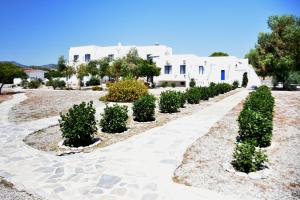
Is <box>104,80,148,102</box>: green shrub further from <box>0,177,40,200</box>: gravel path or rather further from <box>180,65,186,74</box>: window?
<box>180,65,186,74</box>: window

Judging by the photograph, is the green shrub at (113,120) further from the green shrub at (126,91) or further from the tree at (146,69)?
the tree at (146,69)

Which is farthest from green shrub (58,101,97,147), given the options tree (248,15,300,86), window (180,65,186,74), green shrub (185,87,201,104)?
window (180,65,186,74)

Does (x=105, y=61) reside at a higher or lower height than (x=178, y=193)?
higher

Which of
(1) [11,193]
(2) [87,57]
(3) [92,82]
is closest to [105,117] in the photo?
(1) [11,193]

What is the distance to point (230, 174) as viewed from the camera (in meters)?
6.43

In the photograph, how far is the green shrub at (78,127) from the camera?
862 cm

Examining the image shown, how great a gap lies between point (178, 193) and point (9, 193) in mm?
3158

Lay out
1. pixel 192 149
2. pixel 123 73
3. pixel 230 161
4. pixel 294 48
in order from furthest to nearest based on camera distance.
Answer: pixel 123 73 → pixel 294 48 → pixel 192 149 → pixel 230 161

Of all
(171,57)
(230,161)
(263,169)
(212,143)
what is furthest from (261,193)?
(171,57)

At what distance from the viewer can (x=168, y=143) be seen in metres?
9.10

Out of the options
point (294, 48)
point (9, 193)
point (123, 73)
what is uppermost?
point (294, 48)

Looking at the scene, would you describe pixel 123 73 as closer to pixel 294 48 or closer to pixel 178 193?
pixel 294 48

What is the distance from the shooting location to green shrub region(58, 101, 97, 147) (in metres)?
8.62

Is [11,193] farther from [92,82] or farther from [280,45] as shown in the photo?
[92,82]
